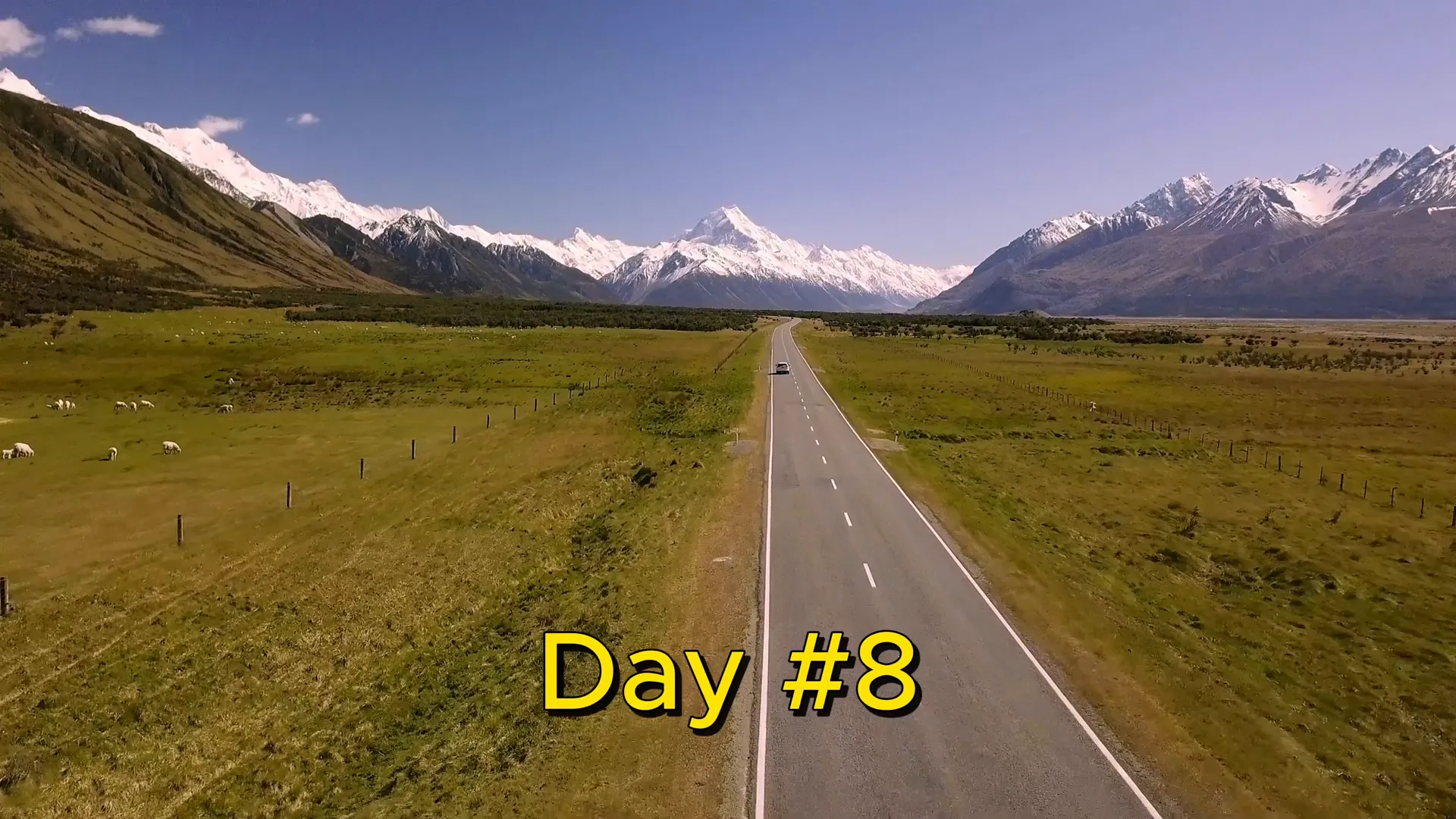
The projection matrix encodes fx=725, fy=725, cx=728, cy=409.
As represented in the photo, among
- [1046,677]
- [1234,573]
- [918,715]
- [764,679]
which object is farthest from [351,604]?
[1234,573]

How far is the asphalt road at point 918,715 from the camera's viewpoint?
12.9m

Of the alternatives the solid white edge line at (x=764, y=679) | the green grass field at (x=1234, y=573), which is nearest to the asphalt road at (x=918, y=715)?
the solid white edge line at (x=764, y=679)

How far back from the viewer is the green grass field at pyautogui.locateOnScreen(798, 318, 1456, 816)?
49.2ft

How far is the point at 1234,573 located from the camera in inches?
1054

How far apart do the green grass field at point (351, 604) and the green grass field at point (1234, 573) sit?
948 cm

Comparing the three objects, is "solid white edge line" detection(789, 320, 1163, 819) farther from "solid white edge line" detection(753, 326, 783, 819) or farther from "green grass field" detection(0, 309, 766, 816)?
"green grass field" detection(0, 309, 766, 816)

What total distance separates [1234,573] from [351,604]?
30635 mm

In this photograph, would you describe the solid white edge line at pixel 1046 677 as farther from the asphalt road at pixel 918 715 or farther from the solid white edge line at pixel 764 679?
the solid white edge line at pixel 764 679

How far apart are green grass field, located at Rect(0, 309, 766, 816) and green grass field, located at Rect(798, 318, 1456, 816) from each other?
373 inches

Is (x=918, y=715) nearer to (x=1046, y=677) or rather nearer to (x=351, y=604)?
(x=1046, y=677)

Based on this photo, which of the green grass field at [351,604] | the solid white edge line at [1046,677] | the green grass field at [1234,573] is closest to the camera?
the solid white edge line at [1046,677]

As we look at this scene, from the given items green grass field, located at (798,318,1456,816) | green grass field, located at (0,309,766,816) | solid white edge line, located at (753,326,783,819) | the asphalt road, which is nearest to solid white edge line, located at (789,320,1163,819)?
the asphalt road

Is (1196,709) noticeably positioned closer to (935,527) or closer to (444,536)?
(935,527)

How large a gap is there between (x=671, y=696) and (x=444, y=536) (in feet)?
51.7
